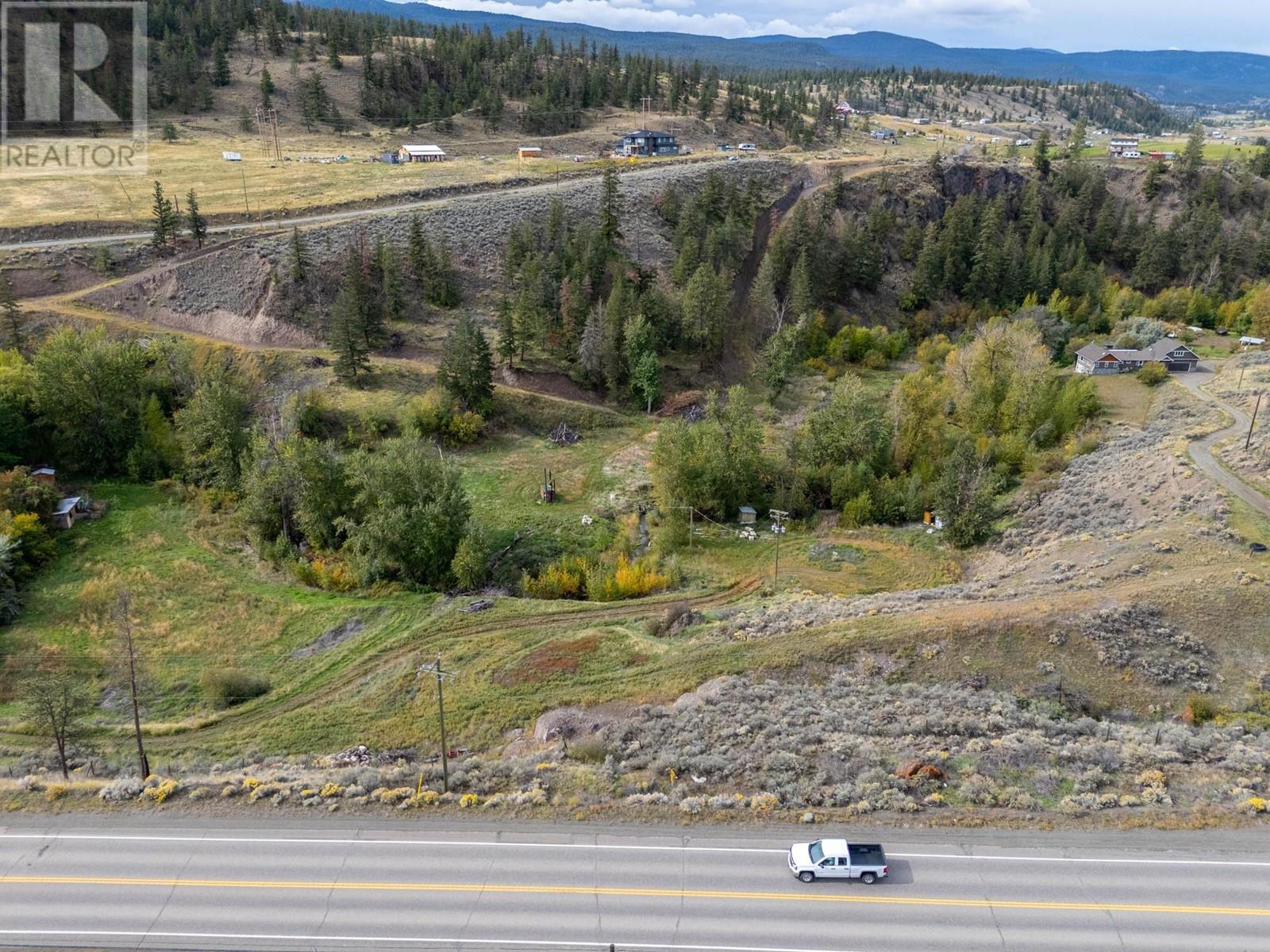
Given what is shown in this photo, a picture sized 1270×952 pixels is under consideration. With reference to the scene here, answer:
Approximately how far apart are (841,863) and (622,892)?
6.47 meters

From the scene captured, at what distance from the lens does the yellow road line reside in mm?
22094

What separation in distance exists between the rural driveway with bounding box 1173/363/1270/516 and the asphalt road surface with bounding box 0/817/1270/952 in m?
29.7

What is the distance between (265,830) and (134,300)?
63.6 metres

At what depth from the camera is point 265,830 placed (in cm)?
2566

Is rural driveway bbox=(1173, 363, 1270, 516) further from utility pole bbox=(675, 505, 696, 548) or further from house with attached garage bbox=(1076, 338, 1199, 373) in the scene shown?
utility pole bbox=(675, 505, 696, 548)

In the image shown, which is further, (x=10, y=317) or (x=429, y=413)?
(x=10, y=317)

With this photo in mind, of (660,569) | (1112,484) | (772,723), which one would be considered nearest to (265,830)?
(772,723)

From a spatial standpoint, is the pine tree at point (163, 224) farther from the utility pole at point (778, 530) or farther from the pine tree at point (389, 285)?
the utility pole at point (778, 530)

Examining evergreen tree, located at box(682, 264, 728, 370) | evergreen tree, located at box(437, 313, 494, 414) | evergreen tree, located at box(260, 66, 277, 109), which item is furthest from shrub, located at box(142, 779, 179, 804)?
evergreen tree, located at box(260, 66, 277, 109)

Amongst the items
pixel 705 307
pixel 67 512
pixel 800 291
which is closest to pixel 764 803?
pixel 67 512

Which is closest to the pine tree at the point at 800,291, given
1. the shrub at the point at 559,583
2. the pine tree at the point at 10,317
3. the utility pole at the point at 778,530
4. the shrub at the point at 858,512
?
the shrub at the point at 858,512

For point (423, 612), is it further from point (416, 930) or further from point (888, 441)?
point (888, 441)

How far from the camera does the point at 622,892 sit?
23.1 metres

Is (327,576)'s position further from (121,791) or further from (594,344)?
(594,344)
